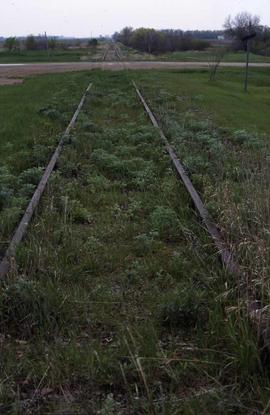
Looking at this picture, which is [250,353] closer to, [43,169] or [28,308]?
[28,308]

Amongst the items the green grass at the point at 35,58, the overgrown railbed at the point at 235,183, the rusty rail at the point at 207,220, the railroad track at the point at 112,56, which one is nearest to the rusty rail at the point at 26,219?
the rusty rail at the point at 207,220

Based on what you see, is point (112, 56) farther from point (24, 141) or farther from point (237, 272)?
point (237, 272)

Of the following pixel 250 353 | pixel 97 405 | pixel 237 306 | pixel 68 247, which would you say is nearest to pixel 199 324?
pixel 237 306

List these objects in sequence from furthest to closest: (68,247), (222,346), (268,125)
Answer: (268,125), (68,247), (222,346)

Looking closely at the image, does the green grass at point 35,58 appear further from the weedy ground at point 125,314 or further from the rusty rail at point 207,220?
the weedy ground at point 125,314

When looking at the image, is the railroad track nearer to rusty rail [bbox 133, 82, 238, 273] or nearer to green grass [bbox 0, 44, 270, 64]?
green grass [bbox 0, 44, 270, 64]

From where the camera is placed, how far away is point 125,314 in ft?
13.2

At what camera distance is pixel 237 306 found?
A: 149 inches

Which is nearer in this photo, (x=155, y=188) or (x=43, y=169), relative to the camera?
(x=155, y=188)

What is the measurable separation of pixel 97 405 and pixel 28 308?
1119 mm

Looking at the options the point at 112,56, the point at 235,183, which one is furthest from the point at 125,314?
the point at 112,56

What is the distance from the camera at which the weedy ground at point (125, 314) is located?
3.13 meters

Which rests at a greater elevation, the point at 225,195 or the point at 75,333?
the point at 225,195

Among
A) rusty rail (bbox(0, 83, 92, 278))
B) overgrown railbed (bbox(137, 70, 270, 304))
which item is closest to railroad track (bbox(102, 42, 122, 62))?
overgrown railbed (bbox(137, 70, 270, 304))
